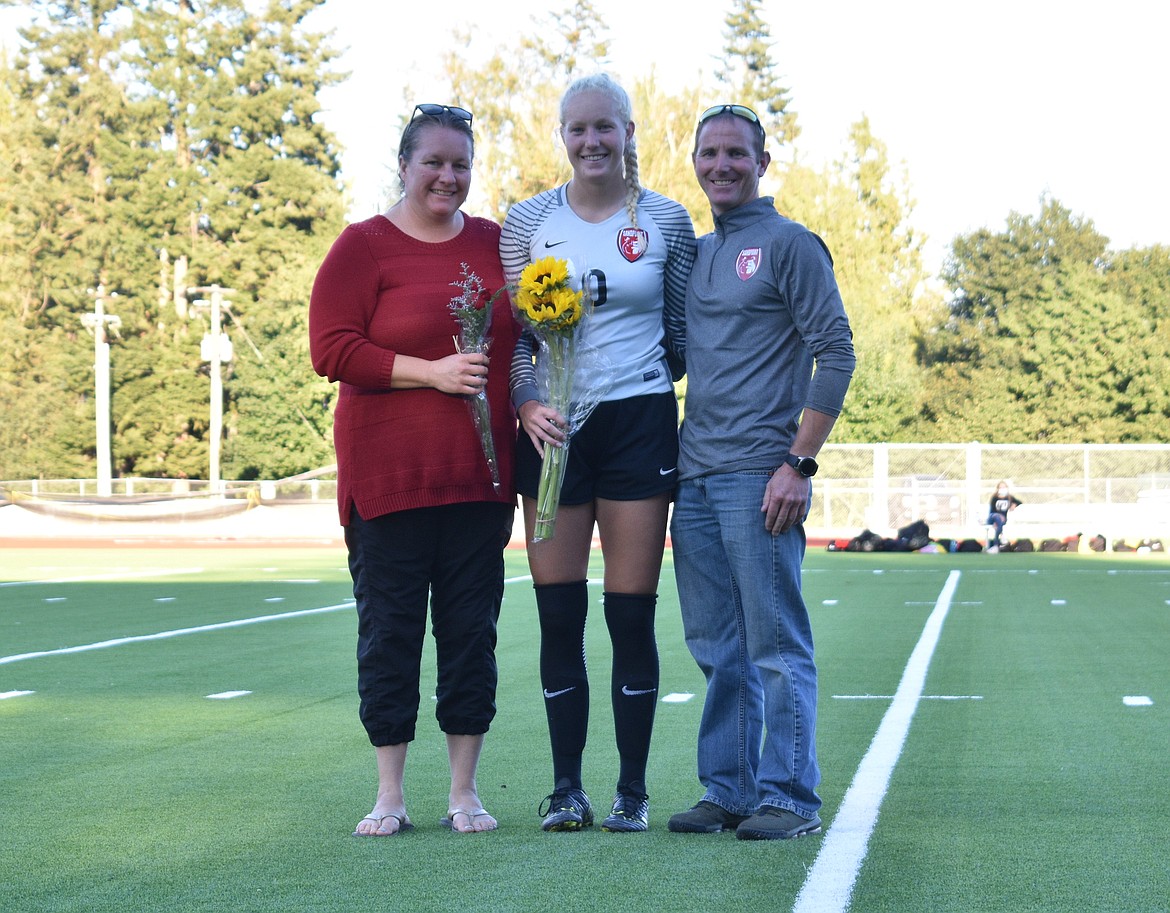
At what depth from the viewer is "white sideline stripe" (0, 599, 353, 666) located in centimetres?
944

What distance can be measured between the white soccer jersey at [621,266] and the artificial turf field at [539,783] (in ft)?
3.97

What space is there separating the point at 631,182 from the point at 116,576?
14619mm

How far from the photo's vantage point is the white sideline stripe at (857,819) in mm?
3420

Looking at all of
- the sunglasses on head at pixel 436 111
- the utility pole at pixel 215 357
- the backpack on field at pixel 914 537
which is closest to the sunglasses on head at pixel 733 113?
the sunglasses on head at pixel 436 111

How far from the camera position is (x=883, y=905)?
3.34 m

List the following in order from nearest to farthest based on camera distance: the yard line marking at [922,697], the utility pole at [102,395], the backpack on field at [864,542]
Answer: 1. the yard line marking at [922,697]
2. the backpack on field at [864,542]
3. the utility pole at [102,395]

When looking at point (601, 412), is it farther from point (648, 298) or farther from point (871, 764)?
point (871, 764)

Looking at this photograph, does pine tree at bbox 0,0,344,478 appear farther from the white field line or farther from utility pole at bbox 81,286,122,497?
the white field line

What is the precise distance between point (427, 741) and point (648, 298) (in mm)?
2474

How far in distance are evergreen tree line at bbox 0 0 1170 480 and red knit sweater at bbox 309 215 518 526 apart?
4313cm

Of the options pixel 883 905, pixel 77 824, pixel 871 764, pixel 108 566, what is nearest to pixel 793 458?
pixel 883 905

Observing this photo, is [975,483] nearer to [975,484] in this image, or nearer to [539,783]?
[975,484]

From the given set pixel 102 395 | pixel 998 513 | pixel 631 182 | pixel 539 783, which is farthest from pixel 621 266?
pixel 102 395

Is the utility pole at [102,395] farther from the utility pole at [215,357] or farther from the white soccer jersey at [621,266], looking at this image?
the white soccer jersey at [621,266]
